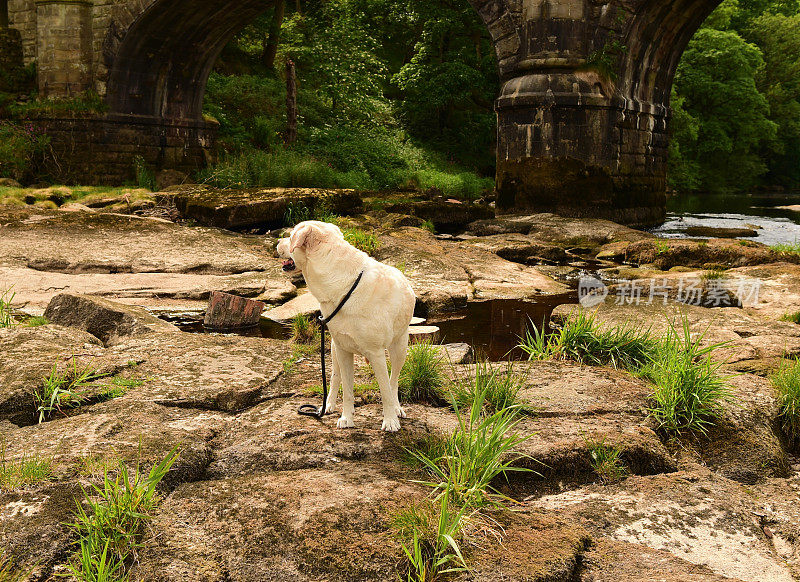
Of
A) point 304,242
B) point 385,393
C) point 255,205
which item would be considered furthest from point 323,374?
point 255,205

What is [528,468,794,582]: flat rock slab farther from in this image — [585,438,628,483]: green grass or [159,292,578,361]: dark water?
[159,292,578,361]: dark water

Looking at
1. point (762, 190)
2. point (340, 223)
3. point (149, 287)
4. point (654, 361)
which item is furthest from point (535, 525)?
point (762, 190)

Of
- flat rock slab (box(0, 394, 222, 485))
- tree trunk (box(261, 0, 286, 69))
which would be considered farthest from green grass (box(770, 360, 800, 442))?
tree trunk (box(261, 0, 286, 69))

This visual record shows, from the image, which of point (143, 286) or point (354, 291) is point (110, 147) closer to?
point (143, 286)

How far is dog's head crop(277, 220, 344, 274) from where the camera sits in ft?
8.98

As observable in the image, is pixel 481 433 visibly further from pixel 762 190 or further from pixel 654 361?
pixel 762 190

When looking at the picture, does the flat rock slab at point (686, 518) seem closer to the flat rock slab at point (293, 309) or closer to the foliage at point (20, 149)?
the flat rock slab at point (293, 309)

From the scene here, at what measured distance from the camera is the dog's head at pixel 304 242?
274 cm

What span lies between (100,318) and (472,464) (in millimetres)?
3209

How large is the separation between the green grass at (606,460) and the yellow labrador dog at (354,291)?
31.2 inches

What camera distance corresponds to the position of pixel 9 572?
6.41ft

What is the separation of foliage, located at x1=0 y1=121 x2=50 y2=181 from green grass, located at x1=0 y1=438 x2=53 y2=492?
47.3ft

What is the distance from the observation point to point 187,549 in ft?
6.91

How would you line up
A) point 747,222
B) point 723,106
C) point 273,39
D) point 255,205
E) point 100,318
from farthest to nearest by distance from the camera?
point 723,106 → point 273,39 → point 747,222 → point 255,205 → point 100,318
